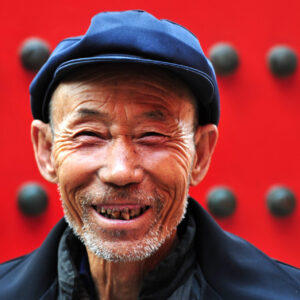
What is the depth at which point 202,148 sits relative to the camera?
1.96m

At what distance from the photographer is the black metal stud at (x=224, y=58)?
7.63 feet

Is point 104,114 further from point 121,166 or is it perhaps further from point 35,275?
point 35,275

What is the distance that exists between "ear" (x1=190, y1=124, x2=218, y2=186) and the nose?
29 cm

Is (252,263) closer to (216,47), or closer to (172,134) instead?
(172,134)

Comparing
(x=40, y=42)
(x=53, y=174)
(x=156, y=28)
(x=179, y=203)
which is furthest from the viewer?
(x=40, y=42)

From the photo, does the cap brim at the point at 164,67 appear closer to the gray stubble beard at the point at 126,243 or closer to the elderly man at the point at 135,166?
the elderly man at the point at 135,166

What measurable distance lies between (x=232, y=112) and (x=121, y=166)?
0.85 metres

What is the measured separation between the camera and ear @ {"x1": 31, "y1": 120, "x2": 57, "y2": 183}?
6.34ft

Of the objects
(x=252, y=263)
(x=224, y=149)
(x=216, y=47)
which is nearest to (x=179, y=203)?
(x=252, y=263)

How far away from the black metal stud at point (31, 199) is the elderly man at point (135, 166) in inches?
16.2

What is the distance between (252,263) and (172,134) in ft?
1.57

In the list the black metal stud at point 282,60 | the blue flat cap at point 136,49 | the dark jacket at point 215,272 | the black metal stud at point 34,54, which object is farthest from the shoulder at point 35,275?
the black metal stud at point 282,60

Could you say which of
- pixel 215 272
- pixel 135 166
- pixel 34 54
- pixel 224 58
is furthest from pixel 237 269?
pixel 34 54

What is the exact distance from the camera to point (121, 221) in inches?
68.0
